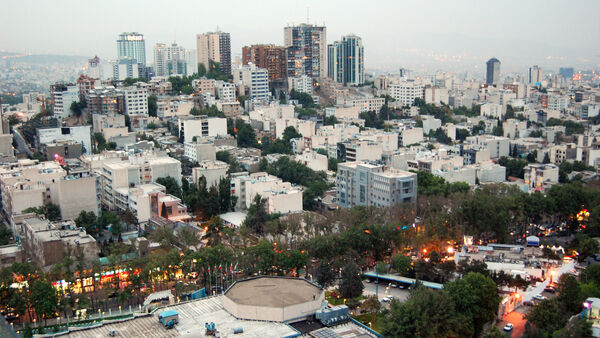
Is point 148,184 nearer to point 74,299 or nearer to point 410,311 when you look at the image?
point 74,299

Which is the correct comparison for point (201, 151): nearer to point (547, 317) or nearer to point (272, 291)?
point (272, 291)

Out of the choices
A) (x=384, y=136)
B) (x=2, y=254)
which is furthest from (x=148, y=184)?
(x=384, y=136)

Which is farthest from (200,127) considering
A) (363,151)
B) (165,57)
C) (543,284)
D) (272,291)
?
(165,57)

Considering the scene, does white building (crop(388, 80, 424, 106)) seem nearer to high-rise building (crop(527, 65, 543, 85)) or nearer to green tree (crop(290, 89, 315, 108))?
green tree (crop(290, 89, 315, 108))

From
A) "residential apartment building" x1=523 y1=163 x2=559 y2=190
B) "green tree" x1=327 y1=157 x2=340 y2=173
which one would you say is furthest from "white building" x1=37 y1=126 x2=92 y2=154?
"residential apartment building" x1=523 y1=163 x2=559 y2=190

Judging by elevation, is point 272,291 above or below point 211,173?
below
